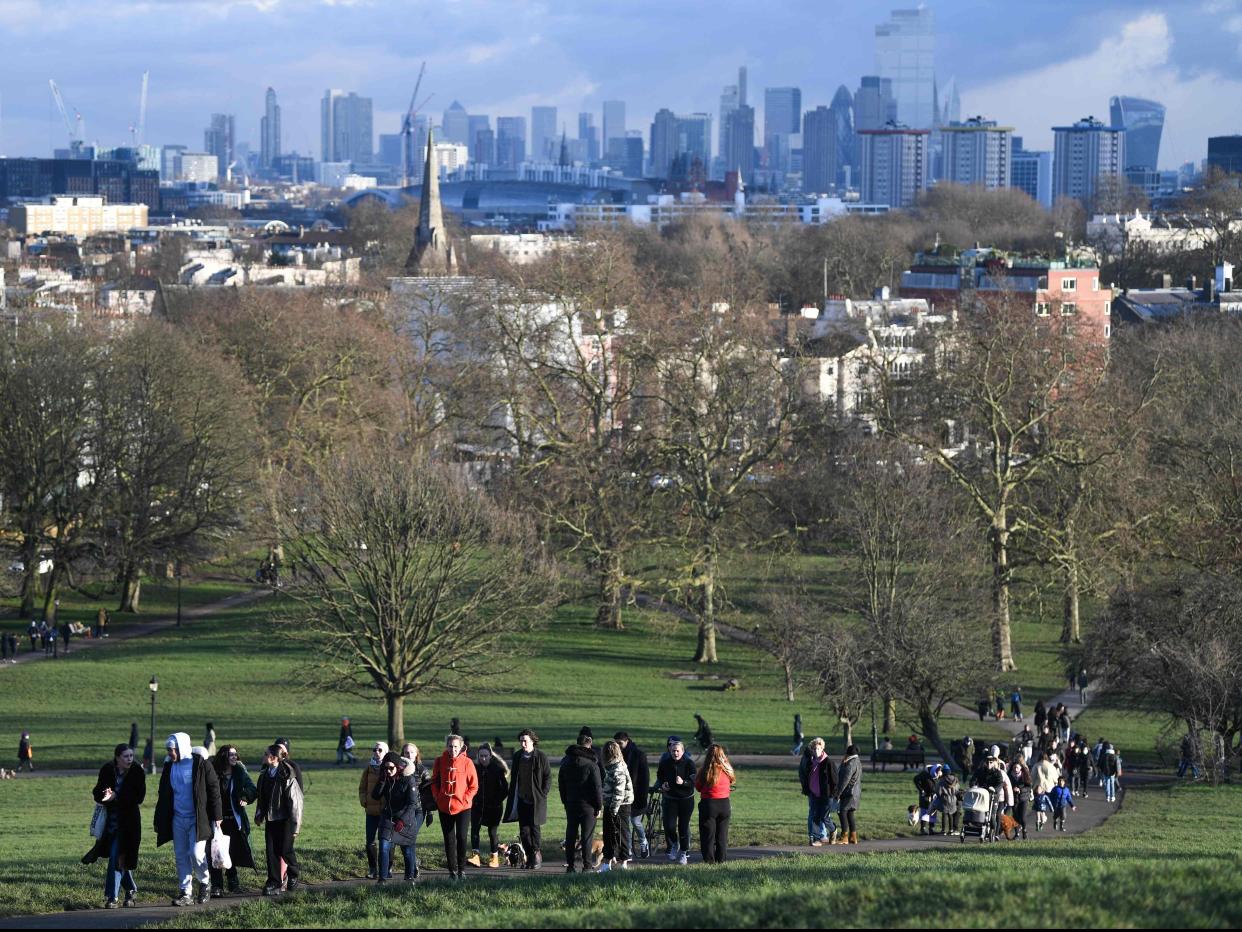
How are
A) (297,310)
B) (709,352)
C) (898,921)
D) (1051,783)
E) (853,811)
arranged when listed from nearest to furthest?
(898,921)
(853,811)
(1051,783)
(709,352)
(297,310)

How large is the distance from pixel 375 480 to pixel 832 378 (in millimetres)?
58163

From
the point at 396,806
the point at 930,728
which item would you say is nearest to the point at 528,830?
the point at 396,806

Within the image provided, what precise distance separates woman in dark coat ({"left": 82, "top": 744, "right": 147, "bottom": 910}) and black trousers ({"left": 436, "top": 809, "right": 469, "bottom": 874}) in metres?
2.90

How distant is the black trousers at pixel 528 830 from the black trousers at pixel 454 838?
0.71 m

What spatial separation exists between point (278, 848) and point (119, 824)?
1487 mm

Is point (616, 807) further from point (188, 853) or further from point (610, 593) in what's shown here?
point (610, 593)

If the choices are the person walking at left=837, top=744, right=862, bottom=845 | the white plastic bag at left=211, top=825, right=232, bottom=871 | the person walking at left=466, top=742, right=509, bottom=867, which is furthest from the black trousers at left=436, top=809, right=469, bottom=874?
the person walking at left=837, top=744, right=862, bottom=845

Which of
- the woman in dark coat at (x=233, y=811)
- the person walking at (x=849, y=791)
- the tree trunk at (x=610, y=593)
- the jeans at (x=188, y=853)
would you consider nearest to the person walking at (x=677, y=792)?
the person walking at (x=849, y=791)

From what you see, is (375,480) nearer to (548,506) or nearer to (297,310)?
(548,506)

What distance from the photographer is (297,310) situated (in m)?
80.7

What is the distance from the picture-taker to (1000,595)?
165 ft

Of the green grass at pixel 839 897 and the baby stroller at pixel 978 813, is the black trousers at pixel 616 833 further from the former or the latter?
the baby stroller at pixel 978 813

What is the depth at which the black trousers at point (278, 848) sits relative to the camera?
18.0 meters

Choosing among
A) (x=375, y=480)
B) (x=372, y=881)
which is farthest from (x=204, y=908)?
(x=375, y=480)
